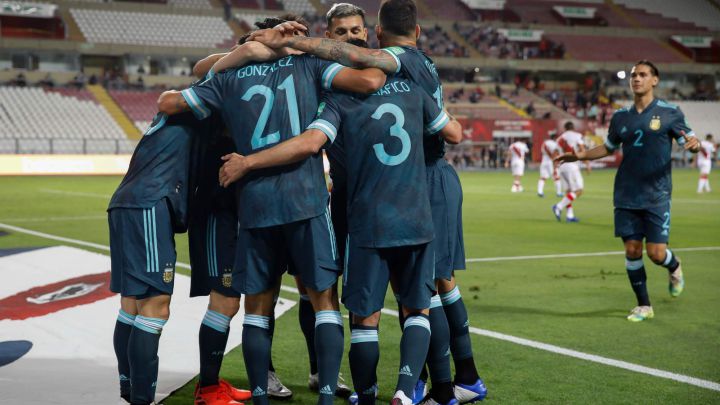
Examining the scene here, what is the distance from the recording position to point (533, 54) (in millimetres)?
67062

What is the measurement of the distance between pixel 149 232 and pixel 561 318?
437 cm

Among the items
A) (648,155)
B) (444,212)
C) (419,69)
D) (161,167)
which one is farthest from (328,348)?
(648,155)

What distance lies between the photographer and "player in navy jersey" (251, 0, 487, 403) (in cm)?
443

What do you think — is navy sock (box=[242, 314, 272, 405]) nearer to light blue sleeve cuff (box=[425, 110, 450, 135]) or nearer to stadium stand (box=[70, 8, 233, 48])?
light blue sleeve cuff (box=[425, 110, 450, 135])

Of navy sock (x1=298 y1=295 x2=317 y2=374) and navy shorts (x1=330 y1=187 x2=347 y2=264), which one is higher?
navy shorts (x1=330 y1=187 x2=347 y2=264)

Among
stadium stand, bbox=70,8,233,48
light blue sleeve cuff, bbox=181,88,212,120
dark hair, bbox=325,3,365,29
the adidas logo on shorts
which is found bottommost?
the adidas logo on shorts

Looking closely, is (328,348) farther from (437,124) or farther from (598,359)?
(598,359)

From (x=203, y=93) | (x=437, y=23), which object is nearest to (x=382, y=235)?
(x=203, y=93)

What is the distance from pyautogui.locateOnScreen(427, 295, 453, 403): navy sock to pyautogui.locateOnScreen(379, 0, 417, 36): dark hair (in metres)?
1.55

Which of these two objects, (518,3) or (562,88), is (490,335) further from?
(518,3)

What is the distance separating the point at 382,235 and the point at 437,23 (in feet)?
210

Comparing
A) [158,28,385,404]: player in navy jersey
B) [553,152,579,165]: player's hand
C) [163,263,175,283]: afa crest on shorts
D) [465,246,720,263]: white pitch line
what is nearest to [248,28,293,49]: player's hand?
[158,28,385,404]: player in navy jersey

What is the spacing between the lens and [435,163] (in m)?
5.04

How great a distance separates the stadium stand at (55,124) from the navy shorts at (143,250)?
38.6m
